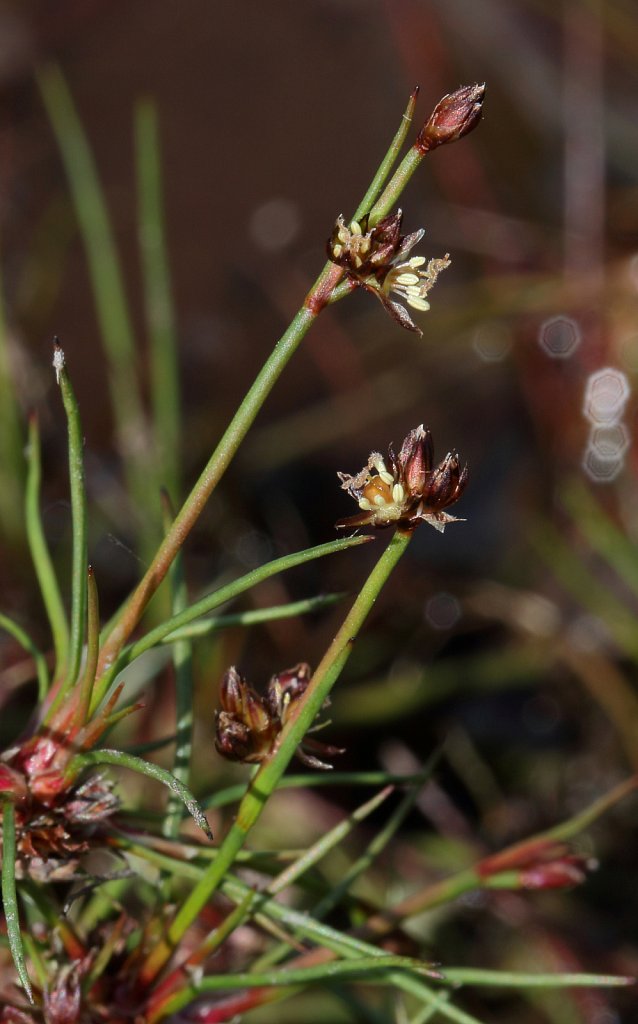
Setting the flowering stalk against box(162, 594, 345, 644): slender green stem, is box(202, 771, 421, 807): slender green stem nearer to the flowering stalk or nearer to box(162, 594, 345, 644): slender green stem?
box(162, 594, 345, 644): slender green stem

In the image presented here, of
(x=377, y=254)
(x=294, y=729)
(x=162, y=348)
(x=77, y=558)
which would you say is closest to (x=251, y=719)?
(x=294, y=729)

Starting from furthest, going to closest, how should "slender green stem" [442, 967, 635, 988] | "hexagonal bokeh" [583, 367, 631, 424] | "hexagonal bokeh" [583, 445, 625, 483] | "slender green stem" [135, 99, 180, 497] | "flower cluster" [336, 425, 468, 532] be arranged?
"hexagonal bokeh" [583, 367, 631, 424] < "hexagonal bokeh" [583, 445, 625, 483] < "slender green stem" [135, 99, 180, 497] < "slender green stem" [442, 967, 635, 988] < "flower cluster" [336, 425, 468, 532]

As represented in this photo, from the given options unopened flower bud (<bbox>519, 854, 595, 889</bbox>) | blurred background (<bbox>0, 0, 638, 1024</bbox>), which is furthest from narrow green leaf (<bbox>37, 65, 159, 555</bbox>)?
unopened flower bud (<bbox>519, 854, 595, 889</bbox>)

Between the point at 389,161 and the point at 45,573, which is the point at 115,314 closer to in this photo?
the point at 45,573

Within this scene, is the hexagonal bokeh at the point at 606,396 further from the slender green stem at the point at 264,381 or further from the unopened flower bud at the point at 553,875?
the slender green stem at the point at 264,381

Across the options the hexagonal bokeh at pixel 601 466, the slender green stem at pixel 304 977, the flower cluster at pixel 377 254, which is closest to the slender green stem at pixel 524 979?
the slender green stem at pixel 304 977
